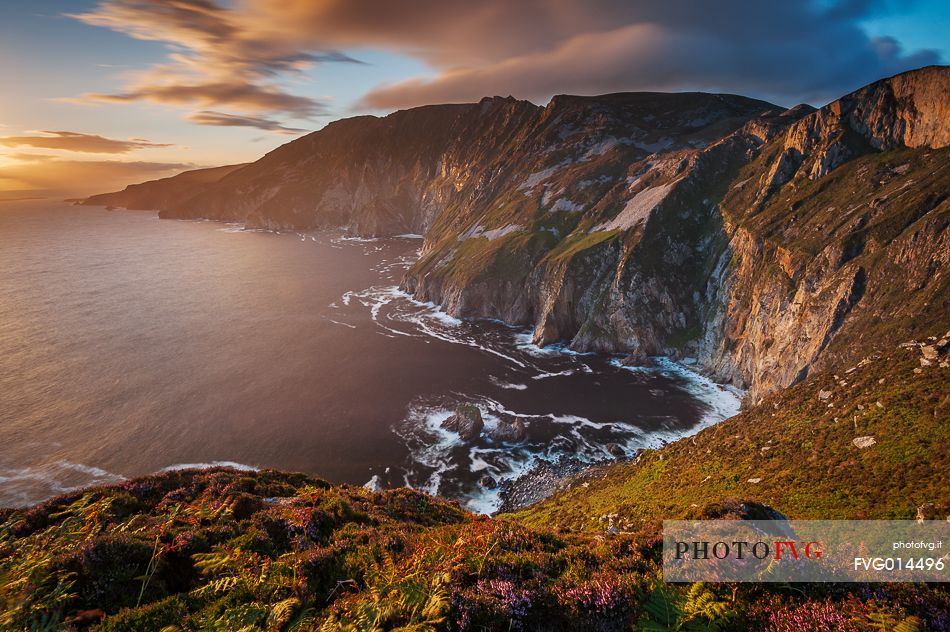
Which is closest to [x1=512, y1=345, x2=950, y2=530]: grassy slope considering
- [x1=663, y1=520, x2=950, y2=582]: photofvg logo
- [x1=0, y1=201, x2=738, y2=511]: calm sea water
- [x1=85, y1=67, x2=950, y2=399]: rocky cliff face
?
[x1=663, y1=520, x2=950, y2=582]: photofvg logo

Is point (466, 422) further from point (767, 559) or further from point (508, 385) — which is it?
point (767, 559)

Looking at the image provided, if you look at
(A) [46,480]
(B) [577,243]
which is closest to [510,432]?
(A) [46,480]

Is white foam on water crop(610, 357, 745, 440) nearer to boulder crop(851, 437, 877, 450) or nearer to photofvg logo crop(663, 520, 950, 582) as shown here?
boulder crop(851, 437, 877, 450)

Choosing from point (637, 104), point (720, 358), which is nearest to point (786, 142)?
point (720, 358)

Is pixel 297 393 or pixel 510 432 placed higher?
pixel 510 432

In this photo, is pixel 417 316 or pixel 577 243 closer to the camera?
pixel 577 243

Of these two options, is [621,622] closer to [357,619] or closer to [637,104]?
[357,619]

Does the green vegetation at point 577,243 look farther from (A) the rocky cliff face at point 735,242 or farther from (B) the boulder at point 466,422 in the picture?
(B) the boulder at point 466,422
